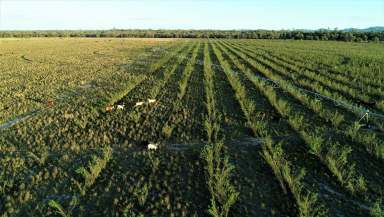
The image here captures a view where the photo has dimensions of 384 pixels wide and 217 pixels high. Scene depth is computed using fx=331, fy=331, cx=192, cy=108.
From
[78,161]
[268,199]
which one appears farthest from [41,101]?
[268,199]

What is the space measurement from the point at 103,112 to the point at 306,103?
6780 mm

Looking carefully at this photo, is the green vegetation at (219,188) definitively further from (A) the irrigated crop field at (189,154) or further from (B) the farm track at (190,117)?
(B) the farm track at (190,117)

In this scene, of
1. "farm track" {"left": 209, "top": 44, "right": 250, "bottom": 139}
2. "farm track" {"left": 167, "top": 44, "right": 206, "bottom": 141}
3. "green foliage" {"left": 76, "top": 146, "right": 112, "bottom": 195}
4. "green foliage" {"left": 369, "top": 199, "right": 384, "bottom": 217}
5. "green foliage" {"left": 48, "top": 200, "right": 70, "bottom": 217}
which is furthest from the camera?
"farm track" {"left": 209, "top": 44, "right": 250, "bottom": 139}

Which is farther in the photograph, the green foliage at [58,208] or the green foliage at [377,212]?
the green foliage at [58,208]

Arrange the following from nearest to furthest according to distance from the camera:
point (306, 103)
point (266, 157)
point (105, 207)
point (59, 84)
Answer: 1. point (105, 207)
2. point (266, 157)
3. point (306, 103)
4. point (59, 84)

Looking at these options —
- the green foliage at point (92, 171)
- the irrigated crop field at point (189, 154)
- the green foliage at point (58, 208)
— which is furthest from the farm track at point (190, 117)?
the green foliage at point (58, 208)

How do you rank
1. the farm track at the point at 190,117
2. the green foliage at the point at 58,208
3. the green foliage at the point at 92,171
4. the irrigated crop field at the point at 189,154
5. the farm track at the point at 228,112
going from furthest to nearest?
the farm track at the point at 228,112, the farm track at the point at 190,117, the green foliage at the point at 92,171, the irrigated crop field at the point at 189,154, the green foliage at the point at 58,208

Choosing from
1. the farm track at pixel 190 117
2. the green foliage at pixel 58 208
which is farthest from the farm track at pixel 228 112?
the green foliage at pixel 58 208

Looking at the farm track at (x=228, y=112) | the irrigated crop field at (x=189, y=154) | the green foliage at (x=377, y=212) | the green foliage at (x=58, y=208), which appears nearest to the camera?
the green foliage at (x=377, y=212)

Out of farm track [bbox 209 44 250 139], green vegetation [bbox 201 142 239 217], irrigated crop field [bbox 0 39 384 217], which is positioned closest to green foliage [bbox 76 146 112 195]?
irrigated crop field [bbox 0 39 384 217]

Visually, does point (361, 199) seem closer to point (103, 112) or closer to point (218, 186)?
point (218, 186)

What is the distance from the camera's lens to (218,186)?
5379 mm

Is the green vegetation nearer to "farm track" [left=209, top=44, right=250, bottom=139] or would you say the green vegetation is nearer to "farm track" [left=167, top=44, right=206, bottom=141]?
"farm track" [left=167, top=44, right=206, bottom=141]

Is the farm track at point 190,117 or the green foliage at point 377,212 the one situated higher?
the green foliage at point 377,212
